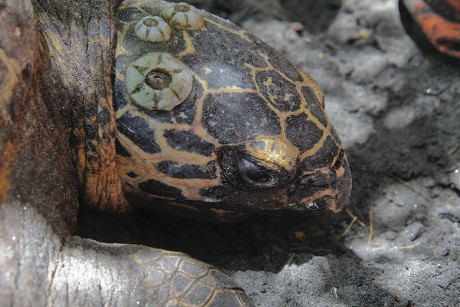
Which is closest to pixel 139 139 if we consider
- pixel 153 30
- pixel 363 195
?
pixel 153 30

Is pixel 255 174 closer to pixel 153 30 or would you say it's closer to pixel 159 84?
pixel 159 84

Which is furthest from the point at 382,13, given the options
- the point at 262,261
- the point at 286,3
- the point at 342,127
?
the point at 262,261

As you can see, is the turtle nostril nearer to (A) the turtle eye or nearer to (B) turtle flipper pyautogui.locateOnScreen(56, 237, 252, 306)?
(A) the turtle eye

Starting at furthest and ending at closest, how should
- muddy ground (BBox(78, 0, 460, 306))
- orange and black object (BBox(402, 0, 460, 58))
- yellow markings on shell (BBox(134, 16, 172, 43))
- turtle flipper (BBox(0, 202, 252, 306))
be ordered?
1. orange and black object (BBox(402, 0, 460, 58))
2. muddy ground (BBox(78, 0, 460, 306))
3. yellow markings on shell (BBox(134, 16, 172, 43))
4. turtle flipper (BBox(0, 202, 252, 306))

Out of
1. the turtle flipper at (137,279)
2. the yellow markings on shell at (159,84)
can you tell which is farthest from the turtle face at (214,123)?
the turtle flipper at (137,279)

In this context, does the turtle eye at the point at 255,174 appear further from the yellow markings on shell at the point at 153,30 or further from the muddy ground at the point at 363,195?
the yellow markings on shell at the point at 153,30

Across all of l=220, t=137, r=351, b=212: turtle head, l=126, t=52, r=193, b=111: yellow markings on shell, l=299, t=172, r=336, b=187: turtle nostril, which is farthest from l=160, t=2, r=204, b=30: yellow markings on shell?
l=299, t=172, r=336, b=187: turtle nostril
